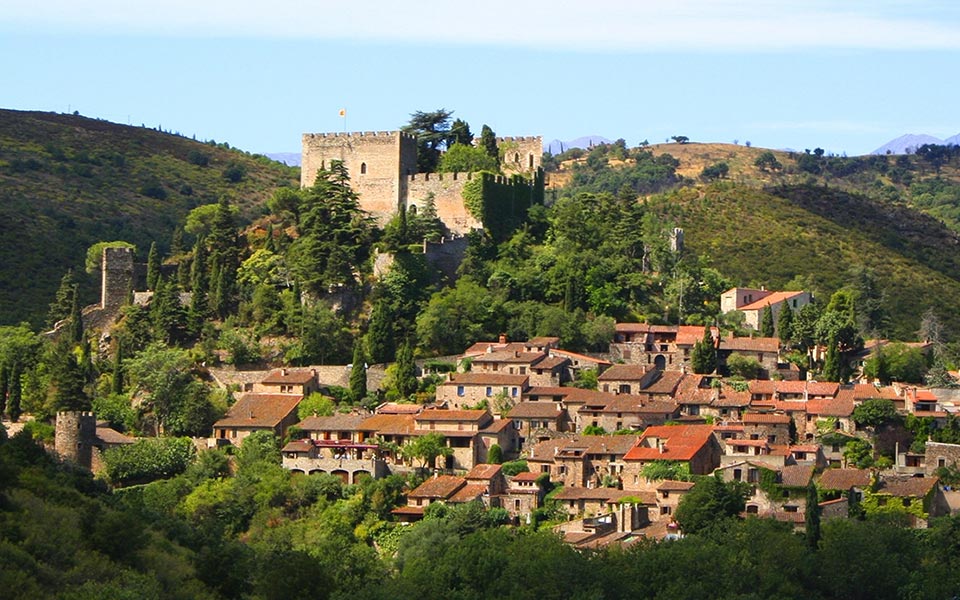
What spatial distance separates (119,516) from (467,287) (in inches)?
1057

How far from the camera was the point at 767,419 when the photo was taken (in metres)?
69.8

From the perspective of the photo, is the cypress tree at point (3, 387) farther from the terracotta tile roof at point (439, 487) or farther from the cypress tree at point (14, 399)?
the terracotta tile roof at point (439, 487)

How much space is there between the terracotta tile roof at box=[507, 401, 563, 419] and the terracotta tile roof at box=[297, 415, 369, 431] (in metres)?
5.64

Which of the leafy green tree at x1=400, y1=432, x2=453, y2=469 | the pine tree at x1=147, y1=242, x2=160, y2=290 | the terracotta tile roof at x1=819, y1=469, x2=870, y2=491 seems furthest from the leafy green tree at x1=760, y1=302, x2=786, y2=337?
the pine tree at x1=147, y1=242, x2=160, y2=290

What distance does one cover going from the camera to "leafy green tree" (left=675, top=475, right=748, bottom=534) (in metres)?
63.2

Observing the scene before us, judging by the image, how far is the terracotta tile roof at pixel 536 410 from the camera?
231 feet

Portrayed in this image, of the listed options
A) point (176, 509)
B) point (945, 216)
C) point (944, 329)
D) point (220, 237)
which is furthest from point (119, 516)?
point (945, 216)

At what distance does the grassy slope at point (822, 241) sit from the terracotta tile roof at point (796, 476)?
30.2 m

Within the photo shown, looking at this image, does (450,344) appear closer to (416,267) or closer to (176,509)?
(416,267)

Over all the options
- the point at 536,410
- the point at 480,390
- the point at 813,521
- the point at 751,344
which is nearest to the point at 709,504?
the point at 813,521

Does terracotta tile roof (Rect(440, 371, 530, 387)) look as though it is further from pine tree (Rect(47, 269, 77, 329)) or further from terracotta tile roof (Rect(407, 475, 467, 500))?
pine tree (Rect(47, 269, 77, 329))

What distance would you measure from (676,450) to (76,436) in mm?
21967

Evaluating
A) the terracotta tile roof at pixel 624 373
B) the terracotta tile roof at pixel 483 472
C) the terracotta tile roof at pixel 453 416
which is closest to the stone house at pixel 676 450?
the terracotta tile roof at pixel 483 472

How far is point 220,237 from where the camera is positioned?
276 feet
